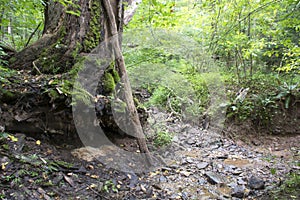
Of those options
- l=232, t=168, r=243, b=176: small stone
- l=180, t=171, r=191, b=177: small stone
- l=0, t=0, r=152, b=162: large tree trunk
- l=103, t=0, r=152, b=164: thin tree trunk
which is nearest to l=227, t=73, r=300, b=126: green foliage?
l=232, t=168, r=243, b=176: small stone

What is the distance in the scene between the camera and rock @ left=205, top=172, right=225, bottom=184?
306cm

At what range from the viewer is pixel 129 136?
3607 millimetres

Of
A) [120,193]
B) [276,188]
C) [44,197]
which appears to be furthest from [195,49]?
[44,197]

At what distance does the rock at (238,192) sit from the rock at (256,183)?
4.8 inches

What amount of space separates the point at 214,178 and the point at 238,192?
17.3 inches

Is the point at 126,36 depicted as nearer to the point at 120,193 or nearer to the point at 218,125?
the point at 218,125

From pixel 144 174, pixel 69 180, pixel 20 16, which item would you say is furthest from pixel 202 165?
pixel 20 16

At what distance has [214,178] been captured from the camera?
3127mm

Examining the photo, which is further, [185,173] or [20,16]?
[20,16]

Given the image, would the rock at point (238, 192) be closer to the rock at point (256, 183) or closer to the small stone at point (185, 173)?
the rock at point (256, 183)

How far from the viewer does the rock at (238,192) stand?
2684 mm

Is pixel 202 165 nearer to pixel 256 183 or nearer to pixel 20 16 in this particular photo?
pixel 256 183

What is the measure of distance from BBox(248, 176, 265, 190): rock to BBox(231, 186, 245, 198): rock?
0.12m

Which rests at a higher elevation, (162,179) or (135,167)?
(135,167)
